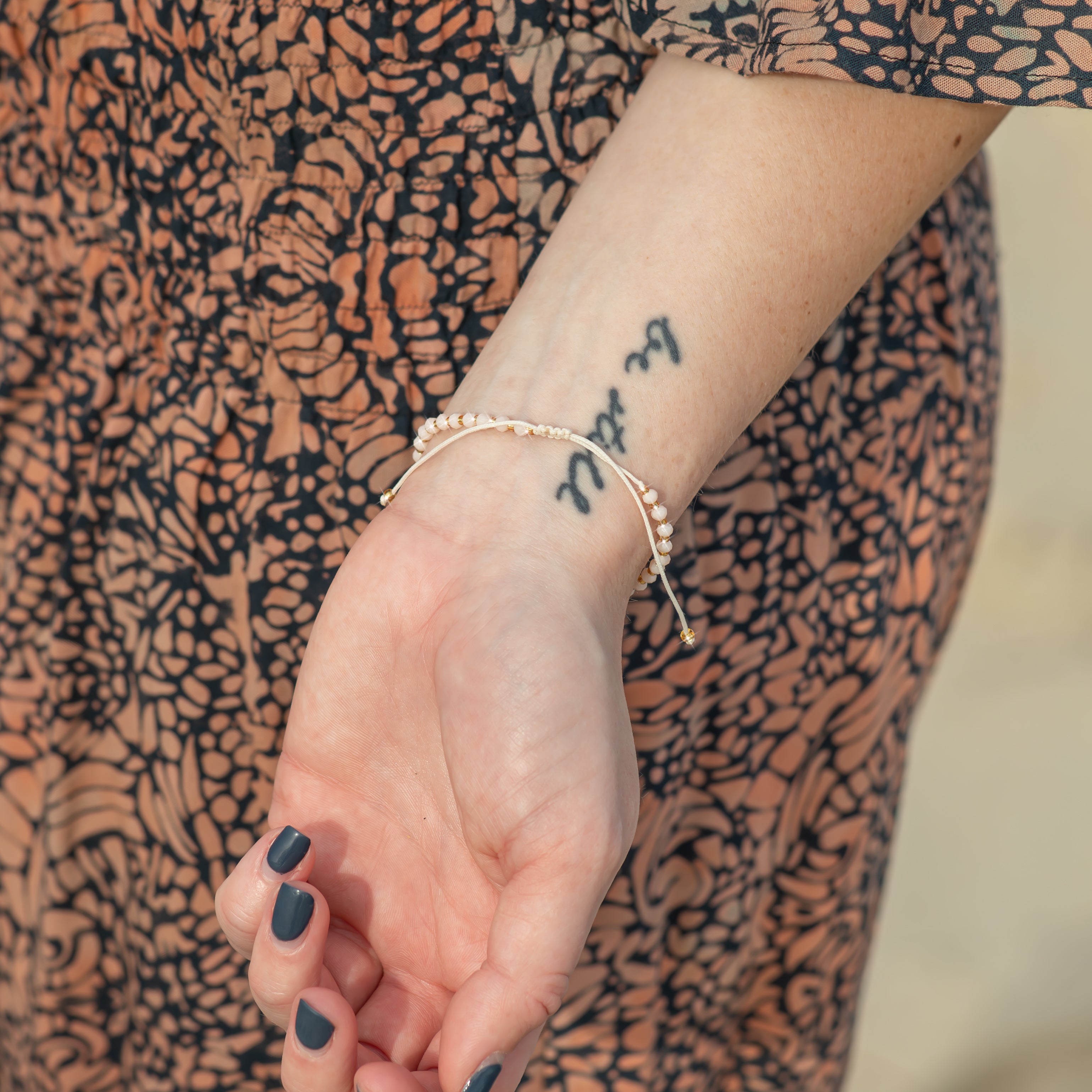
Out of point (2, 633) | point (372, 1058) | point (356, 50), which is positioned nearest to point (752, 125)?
point (356, 50)

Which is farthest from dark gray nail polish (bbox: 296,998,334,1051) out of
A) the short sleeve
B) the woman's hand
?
the short sleeve

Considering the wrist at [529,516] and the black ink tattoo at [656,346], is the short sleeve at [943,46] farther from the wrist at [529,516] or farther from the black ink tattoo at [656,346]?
the wrist at [529,516]

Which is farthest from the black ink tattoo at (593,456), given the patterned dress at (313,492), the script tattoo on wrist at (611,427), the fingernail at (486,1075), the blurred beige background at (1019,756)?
the blurred beige background at (1019,756)

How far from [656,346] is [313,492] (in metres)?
0.31

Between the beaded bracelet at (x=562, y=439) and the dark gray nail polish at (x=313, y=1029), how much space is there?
30 centimetres

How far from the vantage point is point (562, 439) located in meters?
0.60

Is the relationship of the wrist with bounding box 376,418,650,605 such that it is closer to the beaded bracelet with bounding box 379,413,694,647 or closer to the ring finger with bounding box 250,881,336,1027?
the beaded bracelet with bounding box 379,413,694,647

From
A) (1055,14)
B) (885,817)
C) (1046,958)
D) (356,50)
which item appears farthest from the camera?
(1046,958)

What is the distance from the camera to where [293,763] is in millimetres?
637

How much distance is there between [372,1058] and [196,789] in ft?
1.00

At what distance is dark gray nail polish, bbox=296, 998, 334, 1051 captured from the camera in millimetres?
554

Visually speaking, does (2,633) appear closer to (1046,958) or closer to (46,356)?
(46,356)

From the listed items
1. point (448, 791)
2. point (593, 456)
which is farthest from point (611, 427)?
point (448, 791)

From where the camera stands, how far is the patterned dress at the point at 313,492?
2.36ft
